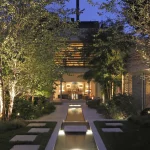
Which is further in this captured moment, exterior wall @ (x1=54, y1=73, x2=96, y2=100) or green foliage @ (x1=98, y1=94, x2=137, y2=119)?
exterior wall @ (x1=54, y1=73, x2=96, y2=100)

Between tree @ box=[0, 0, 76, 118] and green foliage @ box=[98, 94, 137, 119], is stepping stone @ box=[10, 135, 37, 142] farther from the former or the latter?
green foliage @ box=[98, 94, 137, 119]

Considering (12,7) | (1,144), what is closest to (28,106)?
(12,7)

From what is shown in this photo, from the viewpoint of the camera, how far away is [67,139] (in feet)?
38.5

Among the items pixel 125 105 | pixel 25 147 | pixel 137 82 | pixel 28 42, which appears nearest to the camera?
pixel 25 147

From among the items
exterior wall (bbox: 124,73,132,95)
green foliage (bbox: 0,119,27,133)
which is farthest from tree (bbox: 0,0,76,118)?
exterior wall (bbox: 124,73,132,95)

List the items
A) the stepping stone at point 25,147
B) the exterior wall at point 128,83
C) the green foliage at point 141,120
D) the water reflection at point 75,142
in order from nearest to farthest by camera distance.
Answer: the stepping stone at point 25,147, the water reflection at point 75,142, the green foliage at point 141,120, the exterior wall at point 128,83

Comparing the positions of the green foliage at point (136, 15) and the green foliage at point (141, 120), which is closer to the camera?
the green foliage at point (136, 15)

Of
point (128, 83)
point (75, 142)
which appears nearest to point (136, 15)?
point (75, 142)

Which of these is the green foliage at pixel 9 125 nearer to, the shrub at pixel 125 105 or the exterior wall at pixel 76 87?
the shrub at pixel 125 105

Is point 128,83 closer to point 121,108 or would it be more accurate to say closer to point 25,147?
point 121,108

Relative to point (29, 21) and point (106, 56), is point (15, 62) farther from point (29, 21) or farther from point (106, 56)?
point (106, 56)

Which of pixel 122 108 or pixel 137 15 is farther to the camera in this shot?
pixel 122 108

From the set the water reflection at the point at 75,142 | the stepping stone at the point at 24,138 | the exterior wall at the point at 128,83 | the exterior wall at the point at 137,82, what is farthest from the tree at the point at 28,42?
the exterior wall at the point at 128,83

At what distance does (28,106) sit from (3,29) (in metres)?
6.16
